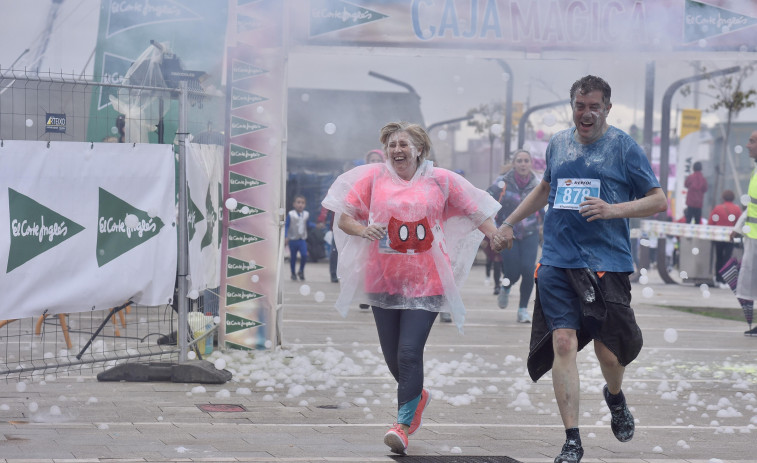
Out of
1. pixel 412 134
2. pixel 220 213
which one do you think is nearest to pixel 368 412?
pixel 412 134

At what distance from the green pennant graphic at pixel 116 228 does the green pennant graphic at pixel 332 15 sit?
105 inches

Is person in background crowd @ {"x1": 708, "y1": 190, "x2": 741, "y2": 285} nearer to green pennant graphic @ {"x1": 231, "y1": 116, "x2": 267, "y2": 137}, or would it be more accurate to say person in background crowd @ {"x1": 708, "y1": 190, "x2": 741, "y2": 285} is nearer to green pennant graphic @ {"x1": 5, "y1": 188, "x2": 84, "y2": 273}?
green pennant graphic @ {"x1": 231, "y1": 116, "x2": 267, "y2": 137}

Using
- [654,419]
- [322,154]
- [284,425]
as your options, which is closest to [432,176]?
[284,425]

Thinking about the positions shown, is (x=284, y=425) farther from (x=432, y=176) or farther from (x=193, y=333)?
(x=193, y=333)

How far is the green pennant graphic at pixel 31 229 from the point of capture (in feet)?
21.7

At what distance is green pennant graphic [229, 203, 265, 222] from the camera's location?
910 centimetres

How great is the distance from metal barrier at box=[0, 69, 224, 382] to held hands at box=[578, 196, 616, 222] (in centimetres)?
325

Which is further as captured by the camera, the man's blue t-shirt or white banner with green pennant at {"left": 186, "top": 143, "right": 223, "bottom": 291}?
white banner with green pennant at {"left": 186, "top": 143, "right": 223, "bottom": 291}

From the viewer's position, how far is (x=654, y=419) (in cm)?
664

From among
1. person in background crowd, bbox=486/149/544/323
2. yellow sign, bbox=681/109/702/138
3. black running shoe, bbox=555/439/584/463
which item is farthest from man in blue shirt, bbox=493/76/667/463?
yellow sign, bbox=681/109/702/138

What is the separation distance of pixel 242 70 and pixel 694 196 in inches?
665

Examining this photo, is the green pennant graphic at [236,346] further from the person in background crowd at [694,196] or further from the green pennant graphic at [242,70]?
the person in background crowd at [694,196]

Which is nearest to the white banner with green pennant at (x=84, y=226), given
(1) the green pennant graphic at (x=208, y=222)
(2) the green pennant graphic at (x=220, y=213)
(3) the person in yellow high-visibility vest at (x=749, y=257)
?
(1) the green pennant graphic at (x=208, y=222)

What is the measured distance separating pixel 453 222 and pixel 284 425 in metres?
1.48
